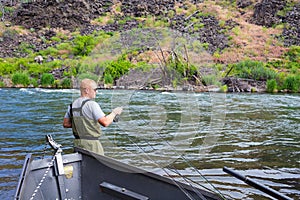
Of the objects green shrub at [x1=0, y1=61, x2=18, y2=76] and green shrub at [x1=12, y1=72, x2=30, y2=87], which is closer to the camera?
green shrub at [x1=12, y1=72, x2=30, y2=87]

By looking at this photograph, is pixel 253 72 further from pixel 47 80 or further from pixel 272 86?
pixel 47 80

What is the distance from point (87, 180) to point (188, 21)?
5481 centimetres

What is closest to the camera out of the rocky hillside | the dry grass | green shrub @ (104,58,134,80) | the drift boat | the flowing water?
the drift boat

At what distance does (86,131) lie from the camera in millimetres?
4824

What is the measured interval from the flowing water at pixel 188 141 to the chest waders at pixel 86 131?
2.36ft

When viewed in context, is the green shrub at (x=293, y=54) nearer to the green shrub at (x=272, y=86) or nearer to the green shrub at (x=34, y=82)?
the green shrub at (x=272, y=86)

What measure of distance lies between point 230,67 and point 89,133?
3150cm

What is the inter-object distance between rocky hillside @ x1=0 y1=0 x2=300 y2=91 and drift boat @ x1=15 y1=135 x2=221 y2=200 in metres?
36.2

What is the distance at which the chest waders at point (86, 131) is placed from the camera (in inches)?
187

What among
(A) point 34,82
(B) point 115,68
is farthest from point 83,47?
(B) point 115,68

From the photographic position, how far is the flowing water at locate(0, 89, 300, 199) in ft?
22.9

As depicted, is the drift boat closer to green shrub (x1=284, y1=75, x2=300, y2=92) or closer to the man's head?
the man's head

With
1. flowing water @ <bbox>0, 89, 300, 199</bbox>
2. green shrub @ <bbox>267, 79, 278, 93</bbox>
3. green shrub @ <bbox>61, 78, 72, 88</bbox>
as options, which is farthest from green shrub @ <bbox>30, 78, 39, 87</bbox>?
green shrub @ <bbox>267, 79, 278, 93</bbox>

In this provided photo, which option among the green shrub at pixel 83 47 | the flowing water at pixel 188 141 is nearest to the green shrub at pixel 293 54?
the green shrub at pixel 83 47
